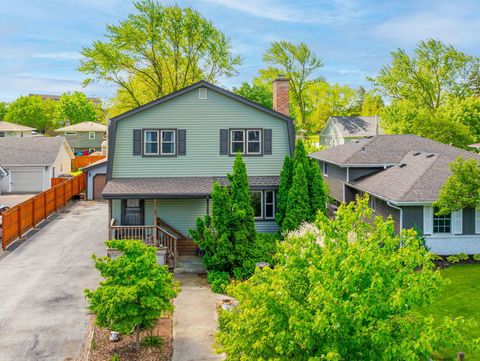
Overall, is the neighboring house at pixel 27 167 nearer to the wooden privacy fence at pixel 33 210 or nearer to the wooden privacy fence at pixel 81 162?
the wooden privacy fence at pixel 33 210

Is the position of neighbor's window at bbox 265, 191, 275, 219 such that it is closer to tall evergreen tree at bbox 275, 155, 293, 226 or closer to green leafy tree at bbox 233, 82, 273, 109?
tall evergreen tree at bbox 275, 155, 293, 226

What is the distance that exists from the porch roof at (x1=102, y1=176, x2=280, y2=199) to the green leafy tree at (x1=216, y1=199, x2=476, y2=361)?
43.8ft

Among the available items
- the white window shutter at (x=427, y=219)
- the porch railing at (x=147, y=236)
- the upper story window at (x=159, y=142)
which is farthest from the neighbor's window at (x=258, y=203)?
the white window shutter at (x=427, y=219)

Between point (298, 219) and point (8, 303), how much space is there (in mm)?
11899

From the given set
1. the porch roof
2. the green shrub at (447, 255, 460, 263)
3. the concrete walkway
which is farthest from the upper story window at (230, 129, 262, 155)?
the green shrub at (447, 255, 460, 263)

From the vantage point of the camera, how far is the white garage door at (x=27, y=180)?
133 feet

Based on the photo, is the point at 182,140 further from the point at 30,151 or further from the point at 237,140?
the point at 30,151

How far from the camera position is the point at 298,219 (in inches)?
806

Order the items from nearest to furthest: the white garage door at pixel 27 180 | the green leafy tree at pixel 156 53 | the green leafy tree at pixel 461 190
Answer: the green leafy tree at pixel 461 190 → the white garage door at pixel 27 180 → the green leafy tree at pixel 156 53

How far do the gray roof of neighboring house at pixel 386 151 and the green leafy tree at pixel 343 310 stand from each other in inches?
791

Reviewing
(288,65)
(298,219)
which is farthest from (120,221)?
(288,65)

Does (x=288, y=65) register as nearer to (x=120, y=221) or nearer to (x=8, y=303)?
(x=120, y=221)

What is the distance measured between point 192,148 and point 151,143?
6.78 feet

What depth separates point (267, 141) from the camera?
76.5ft
